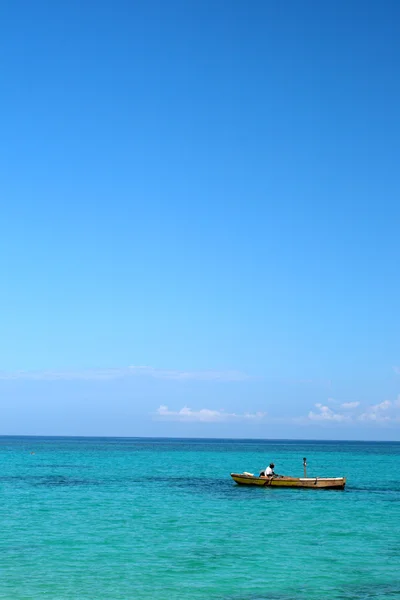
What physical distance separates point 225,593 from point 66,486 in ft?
118

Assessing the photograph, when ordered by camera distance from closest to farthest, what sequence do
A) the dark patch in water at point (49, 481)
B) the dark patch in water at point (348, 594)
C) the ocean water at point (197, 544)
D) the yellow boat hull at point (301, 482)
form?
the dark patch in water at point (348, 594) → the ocean water at point (197, 544) → the yellow boat hull at point (301, 482) → the dark patch in water at point (49, 481)

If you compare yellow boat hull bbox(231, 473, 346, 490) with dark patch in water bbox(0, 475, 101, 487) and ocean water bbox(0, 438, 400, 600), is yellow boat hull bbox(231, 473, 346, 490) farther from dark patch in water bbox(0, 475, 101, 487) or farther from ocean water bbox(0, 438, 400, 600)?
dark patch in water bbox(0, 475, 101, 487)

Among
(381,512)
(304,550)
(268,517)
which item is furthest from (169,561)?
(381,512)

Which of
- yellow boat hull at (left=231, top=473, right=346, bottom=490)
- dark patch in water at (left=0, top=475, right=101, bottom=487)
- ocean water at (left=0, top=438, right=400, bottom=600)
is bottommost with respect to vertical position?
dark patch in water at (left=0, top=475, right=101, bottom=487)

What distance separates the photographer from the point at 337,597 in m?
22.1

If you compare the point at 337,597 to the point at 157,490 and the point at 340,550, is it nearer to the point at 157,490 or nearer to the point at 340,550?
the point at 340,550

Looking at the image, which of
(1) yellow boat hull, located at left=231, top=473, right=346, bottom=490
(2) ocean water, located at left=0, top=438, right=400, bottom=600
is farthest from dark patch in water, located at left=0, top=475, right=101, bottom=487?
(1) yellow boat hull, located at left=231, top=473, right=346, bottom=490

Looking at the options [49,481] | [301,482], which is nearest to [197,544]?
[301,482]

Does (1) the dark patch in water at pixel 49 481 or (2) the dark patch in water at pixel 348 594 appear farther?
(1) the dark patch in water at pixel 49 481

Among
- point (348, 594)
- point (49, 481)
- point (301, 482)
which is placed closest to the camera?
point (348, 594)

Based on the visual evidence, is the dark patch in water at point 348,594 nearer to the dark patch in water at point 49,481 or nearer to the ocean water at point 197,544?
the ocean water at point 197,544

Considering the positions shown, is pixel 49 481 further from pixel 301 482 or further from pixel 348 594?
pixel 348 594

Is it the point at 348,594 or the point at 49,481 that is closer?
the point at 348,594

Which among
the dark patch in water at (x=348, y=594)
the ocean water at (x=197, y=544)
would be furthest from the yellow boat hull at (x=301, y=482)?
the dark patch in water at (x=348, y=594)
